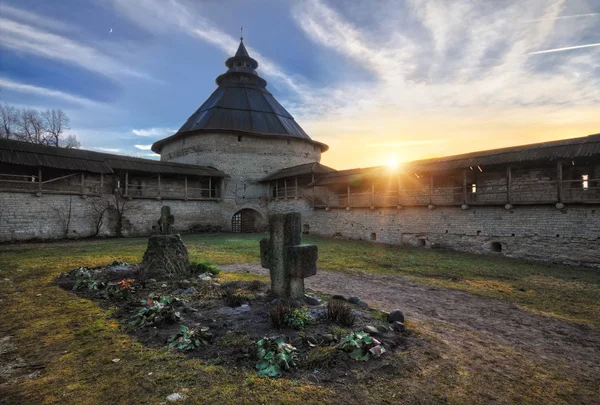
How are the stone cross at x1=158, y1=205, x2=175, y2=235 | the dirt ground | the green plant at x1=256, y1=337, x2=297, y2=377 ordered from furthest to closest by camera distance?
the stone cross at x1=158, y1=205, x2=175, y2=235
the dirt ground
the green plant at x1=256, y1=337, x2=297, y2=377

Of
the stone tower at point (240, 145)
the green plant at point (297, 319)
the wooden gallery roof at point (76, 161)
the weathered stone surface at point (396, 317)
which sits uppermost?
the stone tower at point (240, 145)

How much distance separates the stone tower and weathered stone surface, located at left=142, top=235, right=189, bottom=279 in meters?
17.9

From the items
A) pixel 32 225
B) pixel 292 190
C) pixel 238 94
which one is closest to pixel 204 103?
pixel 238 94

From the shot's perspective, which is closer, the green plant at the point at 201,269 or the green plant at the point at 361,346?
the green plant at the point at 361,346

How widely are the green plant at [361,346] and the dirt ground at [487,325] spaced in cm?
102

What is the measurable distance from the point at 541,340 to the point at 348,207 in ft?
49.0

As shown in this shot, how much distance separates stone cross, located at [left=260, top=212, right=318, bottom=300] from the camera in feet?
16.6

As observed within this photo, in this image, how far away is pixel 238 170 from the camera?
26062 mm

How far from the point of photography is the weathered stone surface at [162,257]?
700 centimetres

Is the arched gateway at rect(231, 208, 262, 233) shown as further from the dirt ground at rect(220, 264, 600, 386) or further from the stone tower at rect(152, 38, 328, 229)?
the dirt ground at rect(220, 264, 600, 386)

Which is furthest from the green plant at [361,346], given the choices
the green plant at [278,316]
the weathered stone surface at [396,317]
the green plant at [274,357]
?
the weathered stone surface at [396,317]

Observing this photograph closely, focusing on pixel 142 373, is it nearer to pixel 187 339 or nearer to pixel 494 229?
pixel 187 339

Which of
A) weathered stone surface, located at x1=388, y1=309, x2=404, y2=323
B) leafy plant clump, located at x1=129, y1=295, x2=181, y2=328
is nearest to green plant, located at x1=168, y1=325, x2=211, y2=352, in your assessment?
leafy plant clump, located at x1=129, y1=295, x2=181, y2=328

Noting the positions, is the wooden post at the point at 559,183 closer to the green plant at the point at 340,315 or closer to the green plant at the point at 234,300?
the green plant at the point at 340,315
